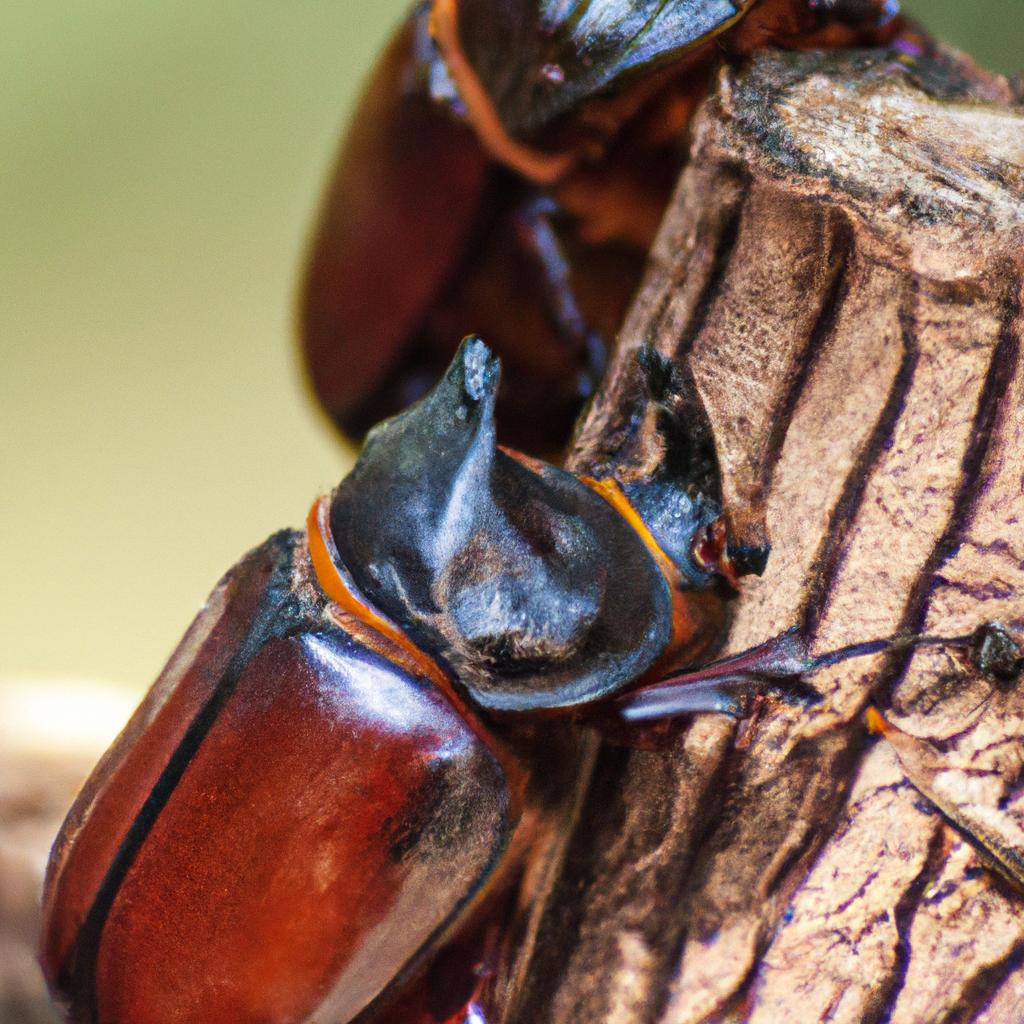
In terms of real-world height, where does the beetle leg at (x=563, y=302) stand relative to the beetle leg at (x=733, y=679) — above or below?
above

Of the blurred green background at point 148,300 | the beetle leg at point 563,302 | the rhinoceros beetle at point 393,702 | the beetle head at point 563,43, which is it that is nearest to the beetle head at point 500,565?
the rhinoceros beetle at point 393,702

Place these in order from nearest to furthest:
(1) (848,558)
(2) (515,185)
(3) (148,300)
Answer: (1) (848,558) < (2) (515,185) < (3) (148,300)

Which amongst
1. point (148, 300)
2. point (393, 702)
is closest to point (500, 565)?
point (393, 702)

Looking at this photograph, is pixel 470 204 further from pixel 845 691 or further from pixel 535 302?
pixel 845 691

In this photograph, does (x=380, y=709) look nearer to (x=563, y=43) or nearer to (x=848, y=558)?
(x=848, y=558)

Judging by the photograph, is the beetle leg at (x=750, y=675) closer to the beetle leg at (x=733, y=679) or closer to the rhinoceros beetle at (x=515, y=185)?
the beetle leg at (x=733, y=679)

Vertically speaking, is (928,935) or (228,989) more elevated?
(928,935)

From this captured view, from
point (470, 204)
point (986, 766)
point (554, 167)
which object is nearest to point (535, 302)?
point (470, 204)
